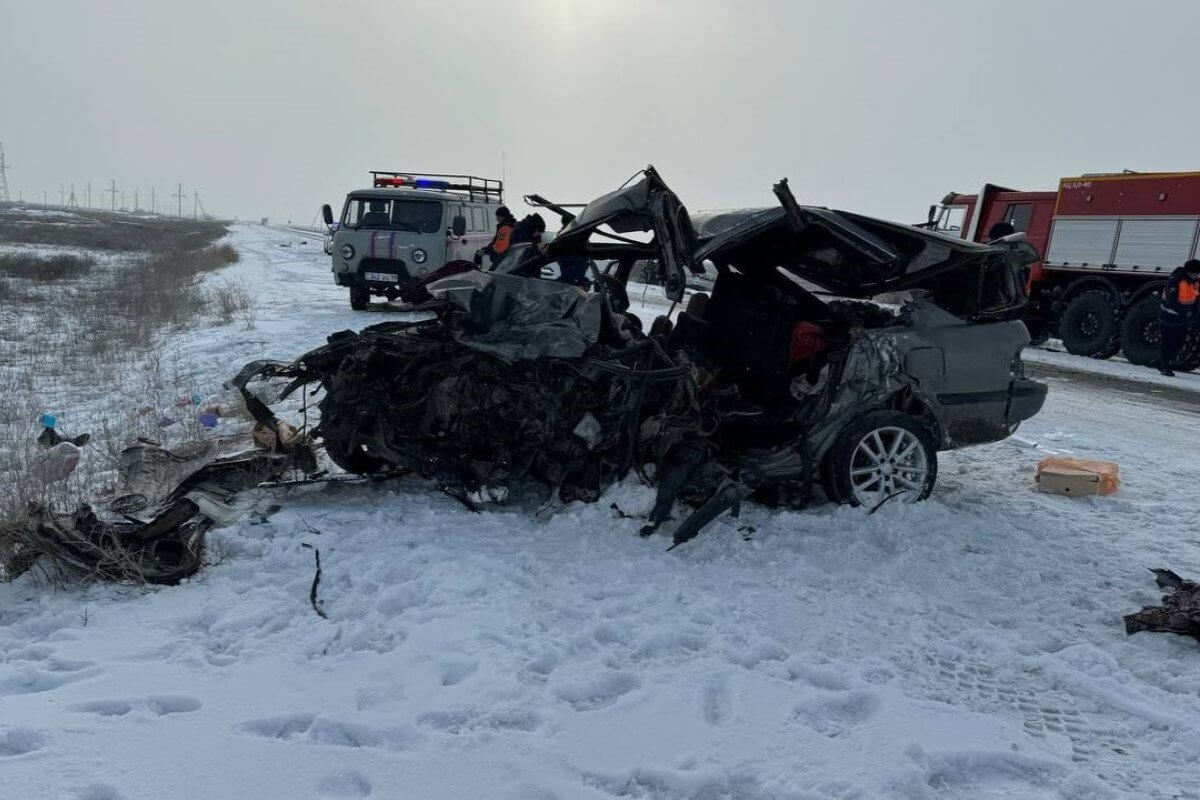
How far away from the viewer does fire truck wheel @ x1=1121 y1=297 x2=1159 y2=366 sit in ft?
46.3

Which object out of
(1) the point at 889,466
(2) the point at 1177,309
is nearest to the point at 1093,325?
(2) the point at 1177,309

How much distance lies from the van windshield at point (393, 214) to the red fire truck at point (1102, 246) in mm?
8710

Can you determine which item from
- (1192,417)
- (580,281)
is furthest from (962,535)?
(1192,417)

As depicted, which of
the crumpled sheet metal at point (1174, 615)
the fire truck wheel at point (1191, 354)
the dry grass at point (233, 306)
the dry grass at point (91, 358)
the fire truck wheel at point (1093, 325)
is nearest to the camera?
the crumpled sheet metal at point (1174, 615)

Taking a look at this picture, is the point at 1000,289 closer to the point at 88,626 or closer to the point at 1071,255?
the point at 88,626

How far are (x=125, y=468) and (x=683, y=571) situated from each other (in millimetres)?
3955

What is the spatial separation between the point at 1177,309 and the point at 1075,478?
9369 millimetres

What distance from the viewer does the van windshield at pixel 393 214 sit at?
47.3 ft

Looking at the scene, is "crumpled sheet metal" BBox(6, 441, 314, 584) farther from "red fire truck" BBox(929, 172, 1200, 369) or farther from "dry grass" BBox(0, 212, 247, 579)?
"red fire truck" BBox(929, 172, 1200, 369)

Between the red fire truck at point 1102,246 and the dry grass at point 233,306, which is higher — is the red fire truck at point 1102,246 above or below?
above

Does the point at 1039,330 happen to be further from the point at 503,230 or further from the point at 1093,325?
the point at 503,230

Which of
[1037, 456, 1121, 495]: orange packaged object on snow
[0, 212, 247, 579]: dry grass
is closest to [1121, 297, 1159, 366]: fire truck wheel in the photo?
[1037, 456, 1121, 495]: orange packaged object on snow

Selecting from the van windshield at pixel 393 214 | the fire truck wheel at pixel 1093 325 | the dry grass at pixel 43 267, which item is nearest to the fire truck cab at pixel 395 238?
the van windshield at pixel 393 214

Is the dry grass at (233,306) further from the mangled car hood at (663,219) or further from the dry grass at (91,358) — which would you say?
the mangled car hood at (663,219)
